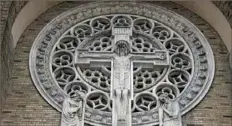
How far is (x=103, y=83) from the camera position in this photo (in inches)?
405

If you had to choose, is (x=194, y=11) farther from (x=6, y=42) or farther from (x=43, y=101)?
(x=6, y=42)

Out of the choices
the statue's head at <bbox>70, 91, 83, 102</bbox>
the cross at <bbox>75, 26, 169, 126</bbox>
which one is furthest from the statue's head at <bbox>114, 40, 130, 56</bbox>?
the statue's head at <bbox>70, 91, 83, 102</bbox>

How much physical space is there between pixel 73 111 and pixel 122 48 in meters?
1.76

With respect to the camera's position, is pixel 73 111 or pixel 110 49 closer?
pixel 73 111

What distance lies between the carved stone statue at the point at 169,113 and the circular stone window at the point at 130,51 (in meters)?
0.15

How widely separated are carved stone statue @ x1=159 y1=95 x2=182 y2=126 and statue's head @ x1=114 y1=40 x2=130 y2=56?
1.28m

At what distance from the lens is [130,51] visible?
1062 centimetres

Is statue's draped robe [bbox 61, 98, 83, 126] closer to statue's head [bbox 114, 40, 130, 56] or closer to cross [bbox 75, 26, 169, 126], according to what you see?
cross [bbox 75, 26, 169, 126]

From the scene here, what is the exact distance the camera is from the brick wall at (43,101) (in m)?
9.63

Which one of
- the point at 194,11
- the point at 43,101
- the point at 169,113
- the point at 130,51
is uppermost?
the point at 194,11

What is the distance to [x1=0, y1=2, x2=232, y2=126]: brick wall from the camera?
→ 9.63 metres

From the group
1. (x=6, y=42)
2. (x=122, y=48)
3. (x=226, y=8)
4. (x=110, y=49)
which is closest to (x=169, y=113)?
(x=122, y=48)

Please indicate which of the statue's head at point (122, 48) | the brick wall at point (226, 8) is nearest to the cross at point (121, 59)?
the statue's head at point (122, 48)

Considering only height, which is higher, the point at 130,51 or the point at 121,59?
the point at 130,51
